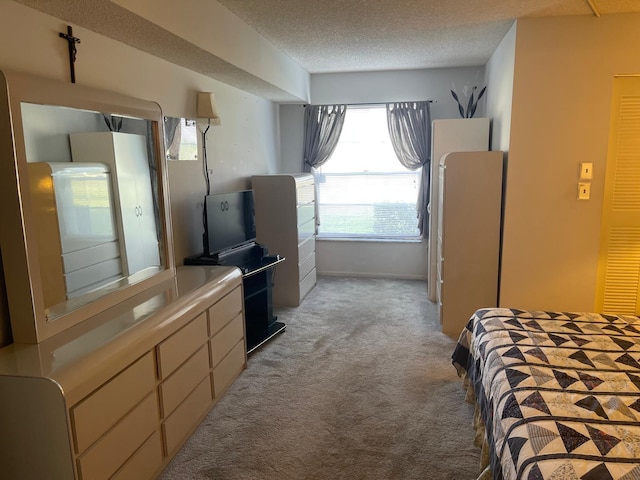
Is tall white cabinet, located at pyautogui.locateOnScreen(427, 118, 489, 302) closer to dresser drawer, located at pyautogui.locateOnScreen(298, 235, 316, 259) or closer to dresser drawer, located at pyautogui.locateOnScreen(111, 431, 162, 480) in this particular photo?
dresser drawer, located at pyautogui.locateOnScreen(298, 235, 316, 259)

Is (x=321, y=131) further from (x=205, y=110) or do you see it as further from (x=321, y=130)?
(x=205, y=110)

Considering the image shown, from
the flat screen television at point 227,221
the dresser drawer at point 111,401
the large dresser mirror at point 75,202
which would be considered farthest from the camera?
the flat screen television at point 227,221

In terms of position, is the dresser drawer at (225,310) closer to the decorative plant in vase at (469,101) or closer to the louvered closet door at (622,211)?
the louvered closet door at (622,211)

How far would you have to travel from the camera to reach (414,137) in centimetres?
541

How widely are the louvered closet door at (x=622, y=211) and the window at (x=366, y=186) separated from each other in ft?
8.05

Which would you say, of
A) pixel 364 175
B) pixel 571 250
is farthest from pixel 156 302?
pixel 364 175

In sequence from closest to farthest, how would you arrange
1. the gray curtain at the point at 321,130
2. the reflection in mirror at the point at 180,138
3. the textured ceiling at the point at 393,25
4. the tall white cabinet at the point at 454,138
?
the textured ceiling at the point at 393,25 < the reflection in mirror at the point at 180,138 < the tall white cabinet at the point at 454,138 < the gray curtain at the point at 321,130

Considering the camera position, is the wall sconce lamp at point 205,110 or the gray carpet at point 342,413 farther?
the wall sconce lamp at point 205,110

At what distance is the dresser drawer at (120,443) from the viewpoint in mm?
1683

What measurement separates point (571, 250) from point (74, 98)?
345 centimetres

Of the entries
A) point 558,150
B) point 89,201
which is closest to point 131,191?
point 89,201

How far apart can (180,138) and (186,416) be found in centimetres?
197

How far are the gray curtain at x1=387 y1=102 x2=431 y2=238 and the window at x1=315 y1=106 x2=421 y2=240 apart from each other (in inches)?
4.8

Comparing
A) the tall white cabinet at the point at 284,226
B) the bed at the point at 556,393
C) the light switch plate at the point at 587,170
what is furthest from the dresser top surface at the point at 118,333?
the light switch plate at the point at 587,170
